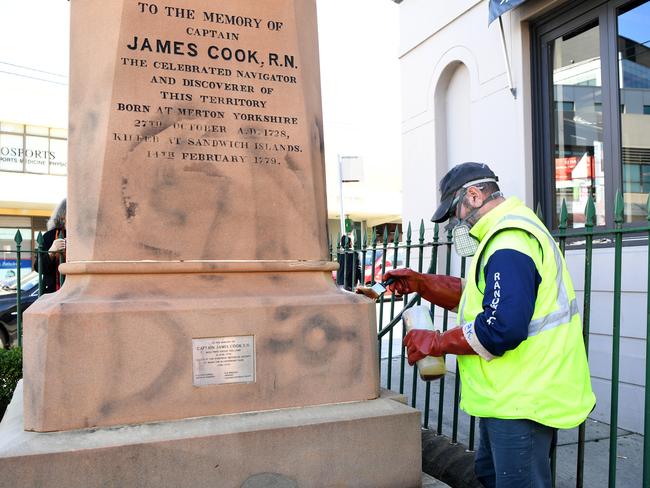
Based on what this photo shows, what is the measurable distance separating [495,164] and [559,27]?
1.60 m

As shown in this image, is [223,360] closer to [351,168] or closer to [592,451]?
[592,451]

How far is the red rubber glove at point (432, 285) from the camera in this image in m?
3.40

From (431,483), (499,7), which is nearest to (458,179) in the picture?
(431,483)

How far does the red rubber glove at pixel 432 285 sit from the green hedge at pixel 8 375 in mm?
3491

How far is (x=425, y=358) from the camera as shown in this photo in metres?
2.92

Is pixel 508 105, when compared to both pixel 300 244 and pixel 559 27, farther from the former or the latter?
pixel 300 244

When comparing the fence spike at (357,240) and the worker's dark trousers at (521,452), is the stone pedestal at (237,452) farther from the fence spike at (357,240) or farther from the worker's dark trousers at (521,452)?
the fence spike at (357,240)

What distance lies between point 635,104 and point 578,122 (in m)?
0.68

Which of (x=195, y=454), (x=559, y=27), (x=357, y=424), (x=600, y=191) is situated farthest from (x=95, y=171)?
(x=559, y=27)

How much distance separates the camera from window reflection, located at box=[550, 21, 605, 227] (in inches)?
236

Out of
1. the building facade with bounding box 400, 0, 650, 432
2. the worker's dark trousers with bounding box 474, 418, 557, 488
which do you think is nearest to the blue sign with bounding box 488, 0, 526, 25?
the building facade with bounding box 400, 0, 650, 432

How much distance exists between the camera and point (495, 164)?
23.2 ft

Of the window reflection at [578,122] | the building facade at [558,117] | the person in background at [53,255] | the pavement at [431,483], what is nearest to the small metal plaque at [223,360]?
the pavement at [431,483]

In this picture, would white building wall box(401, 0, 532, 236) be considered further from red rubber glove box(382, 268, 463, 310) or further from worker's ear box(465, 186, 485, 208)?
worker's ear box(465, 186, 485, 208)
